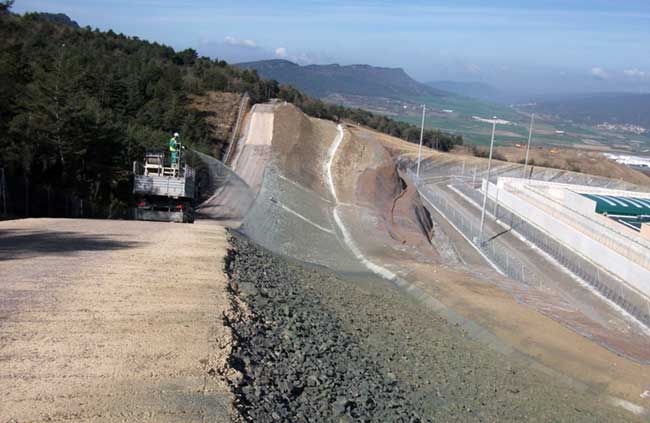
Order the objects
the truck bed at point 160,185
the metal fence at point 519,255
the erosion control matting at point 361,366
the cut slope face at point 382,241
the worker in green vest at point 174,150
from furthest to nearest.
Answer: the metal fence at point 519,255 < the worker in green vest at point 174,150 < the truck bed at point 160,185 < the cut slope face at point 382,241 < the erosion control matting at point 361,366

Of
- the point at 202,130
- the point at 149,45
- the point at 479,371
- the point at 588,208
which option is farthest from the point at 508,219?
the point at 149,45

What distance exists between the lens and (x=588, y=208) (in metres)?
43.7

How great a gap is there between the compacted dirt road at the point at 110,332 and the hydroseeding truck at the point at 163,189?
7.88m

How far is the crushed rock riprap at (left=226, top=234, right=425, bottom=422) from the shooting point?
9.79 m

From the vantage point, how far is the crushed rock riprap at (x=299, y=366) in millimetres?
9789

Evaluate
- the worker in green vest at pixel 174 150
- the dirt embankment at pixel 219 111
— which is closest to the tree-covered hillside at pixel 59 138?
the worker in green vest at pixel 174 150

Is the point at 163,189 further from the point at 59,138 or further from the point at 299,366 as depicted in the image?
the point at 299,366

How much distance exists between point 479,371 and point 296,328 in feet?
14.6

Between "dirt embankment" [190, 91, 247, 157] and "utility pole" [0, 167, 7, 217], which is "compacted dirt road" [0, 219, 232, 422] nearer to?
"utility pole" [0, 167, 7, 217]

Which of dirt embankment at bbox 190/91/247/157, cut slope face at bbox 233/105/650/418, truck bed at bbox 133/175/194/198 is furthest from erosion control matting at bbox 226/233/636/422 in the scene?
dirt embankment at bbox 190/91/247/157

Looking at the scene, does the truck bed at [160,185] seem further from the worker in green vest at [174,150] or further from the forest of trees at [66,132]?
the forest of trees at [66,132]

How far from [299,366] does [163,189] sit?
53.9 feet

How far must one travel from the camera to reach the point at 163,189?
26.4 metres

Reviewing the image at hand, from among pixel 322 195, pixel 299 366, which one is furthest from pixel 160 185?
pixel 322 195
